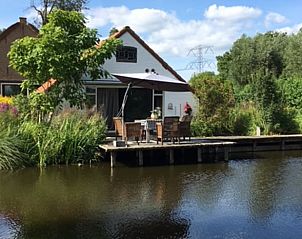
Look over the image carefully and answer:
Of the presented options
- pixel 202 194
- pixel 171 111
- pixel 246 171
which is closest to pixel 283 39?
pixel 171 111

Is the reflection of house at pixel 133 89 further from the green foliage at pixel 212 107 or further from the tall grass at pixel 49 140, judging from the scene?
the tall grass at pixel 49 140

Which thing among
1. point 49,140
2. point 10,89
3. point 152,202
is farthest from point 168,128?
point 10,89

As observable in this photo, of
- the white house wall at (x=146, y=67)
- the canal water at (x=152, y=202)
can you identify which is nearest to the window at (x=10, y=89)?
the white house wall at (x=146, y=67)

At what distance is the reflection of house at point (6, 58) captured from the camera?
22859 mm

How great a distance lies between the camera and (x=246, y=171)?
43.5 ft

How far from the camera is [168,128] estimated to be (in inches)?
584

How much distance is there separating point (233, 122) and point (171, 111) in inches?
132

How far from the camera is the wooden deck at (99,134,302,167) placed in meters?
14.2

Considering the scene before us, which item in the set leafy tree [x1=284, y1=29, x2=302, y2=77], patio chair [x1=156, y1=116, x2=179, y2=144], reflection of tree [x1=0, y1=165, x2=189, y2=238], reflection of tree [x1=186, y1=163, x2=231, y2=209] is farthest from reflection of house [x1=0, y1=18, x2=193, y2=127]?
leafy tree [x1=284, y1=29, x2=302, y2=77]

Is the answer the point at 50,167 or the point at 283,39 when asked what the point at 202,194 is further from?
the point at 283,39

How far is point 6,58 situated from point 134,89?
8.17 m

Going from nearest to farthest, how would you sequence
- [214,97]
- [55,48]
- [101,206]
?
[101,206] → [55,48] → [214,97]

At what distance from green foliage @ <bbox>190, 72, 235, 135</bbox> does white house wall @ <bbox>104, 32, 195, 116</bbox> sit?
→ 2.29 meters

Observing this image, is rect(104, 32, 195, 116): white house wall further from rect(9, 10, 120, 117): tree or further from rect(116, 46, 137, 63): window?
rect(9, 10, 120, 117): tree
